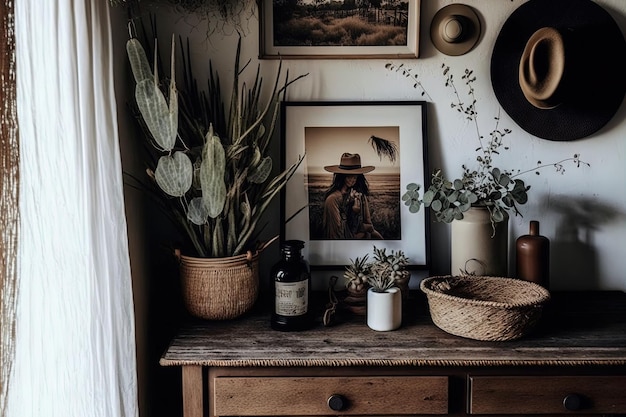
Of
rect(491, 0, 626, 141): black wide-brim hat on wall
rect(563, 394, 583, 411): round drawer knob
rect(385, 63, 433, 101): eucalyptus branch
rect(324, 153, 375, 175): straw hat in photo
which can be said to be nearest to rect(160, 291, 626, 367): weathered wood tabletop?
rect(563, 394, 583, 411): round drawer knob

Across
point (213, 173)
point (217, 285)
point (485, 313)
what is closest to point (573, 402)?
point (485, 313)

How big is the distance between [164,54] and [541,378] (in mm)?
1556

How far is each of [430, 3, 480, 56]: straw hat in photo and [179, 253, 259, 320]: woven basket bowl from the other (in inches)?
39.4

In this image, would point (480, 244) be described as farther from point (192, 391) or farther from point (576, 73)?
point (192, 391)

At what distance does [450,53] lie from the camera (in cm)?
191

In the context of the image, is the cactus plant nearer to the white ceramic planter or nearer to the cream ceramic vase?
the white ceramic planter

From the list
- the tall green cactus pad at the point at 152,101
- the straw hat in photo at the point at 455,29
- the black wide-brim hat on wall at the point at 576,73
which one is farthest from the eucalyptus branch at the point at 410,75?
the tall green cactus pad at the point at 152,101

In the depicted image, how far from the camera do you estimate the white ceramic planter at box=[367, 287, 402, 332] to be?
1.57 meters

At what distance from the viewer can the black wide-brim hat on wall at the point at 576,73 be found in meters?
1.87

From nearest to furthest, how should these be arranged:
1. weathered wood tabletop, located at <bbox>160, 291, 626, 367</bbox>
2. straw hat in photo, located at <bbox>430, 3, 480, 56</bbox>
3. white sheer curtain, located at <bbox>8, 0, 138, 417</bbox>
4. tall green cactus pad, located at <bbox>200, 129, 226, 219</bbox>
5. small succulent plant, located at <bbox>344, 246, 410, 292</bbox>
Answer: white sheer curtain, located at <bbox>8, 0, 138, 417</bbox>
weathered wood tabletop, located at <bbox>160, 291, 626, 367</bbox>
tall green cactus pad, located at <bbox>200, 129, 226, 219</bbox>
small succulent plant, located at <bbox>344, 246, 410, 292</bbox>
straw hat in photo, located at <bbox>430, 3, 480, 56</bbox>

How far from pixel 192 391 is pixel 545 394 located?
94cm

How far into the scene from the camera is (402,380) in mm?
1428

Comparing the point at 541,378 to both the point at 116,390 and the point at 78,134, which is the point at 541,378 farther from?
the point at 78,134

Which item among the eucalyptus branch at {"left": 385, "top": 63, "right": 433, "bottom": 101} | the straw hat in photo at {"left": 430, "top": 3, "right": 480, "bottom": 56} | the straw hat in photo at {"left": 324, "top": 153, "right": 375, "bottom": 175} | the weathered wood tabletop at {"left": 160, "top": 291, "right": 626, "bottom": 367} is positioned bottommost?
the weathered wood tabletop at {"left": 160, "top": 291, "right": 626, "bottom": 367}
